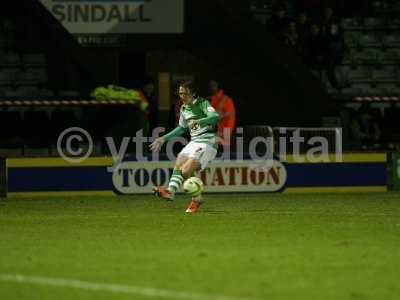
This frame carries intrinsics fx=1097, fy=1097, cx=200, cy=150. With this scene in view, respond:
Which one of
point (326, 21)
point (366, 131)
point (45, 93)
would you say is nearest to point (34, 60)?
point (45, 93)

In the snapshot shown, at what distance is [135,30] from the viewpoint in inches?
925

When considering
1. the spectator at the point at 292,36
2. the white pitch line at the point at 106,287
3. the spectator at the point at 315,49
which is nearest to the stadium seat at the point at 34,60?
the spectator at the point at 292,36

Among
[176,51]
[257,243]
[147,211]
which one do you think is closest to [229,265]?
[257,243]

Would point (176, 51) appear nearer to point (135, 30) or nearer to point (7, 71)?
point (135, 30)

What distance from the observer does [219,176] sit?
19781 mm

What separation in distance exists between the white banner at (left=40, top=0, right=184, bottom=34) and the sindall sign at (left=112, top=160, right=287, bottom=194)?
487cm

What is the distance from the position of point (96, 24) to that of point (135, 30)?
2.80 feet

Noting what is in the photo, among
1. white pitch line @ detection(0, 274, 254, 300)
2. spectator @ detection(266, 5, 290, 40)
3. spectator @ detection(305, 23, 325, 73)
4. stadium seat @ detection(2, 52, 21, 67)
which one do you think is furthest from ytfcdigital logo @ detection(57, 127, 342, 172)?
white pitch line @ detection(0, 274, 254, 300)

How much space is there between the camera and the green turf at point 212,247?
9.39 m

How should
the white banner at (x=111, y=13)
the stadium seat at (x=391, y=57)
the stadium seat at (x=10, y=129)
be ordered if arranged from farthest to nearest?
1. the stadium seat at (x=391, y=57)
2. the white banner at (x=111, y=13)
3. the stadium seat at (x=10, y=129)

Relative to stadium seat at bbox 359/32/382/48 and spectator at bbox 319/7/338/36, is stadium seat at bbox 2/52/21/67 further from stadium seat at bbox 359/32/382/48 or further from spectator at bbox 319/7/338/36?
stadium seat at bbox 359/32/382/48

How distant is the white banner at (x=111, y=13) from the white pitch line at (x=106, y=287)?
13765mm

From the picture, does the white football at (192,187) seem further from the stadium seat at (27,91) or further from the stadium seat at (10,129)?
the stadium seat at (27,91)

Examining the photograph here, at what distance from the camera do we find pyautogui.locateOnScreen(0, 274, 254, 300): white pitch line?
8839mm
